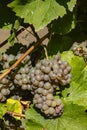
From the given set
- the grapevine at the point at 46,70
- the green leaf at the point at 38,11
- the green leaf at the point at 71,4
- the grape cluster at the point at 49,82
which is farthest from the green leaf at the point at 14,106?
the green leaf at the point at 71,4

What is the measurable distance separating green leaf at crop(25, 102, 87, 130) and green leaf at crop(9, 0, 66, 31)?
329mm

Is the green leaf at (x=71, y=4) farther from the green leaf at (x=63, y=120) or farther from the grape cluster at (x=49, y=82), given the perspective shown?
the green leaf at (x=63, y=120)

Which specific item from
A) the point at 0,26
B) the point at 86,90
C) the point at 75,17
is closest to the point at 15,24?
the point at 0,26

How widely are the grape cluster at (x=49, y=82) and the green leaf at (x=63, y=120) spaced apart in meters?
0.04

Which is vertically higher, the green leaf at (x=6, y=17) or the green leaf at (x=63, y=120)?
the green leaf at (x=6, y=17)

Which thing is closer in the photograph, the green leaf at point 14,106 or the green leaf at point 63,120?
the green leaf at point 63,120

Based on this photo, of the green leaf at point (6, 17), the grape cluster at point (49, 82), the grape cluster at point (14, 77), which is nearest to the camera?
the grape cluster at point (49, 82)

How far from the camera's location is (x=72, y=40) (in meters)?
1.83

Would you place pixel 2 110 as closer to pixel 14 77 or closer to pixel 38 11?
pixel 14 77

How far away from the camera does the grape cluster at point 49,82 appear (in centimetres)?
159

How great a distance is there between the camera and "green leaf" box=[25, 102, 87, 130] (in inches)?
64.1

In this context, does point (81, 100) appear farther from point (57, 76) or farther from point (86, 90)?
point (57, 76)

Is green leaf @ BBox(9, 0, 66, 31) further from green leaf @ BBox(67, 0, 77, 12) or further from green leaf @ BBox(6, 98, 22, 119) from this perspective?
green leaf @ BBox(6, 98, 22, 119)

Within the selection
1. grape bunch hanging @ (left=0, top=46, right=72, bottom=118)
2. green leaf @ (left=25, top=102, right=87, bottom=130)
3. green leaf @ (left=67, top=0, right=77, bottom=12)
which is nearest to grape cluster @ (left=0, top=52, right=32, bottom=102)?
grape bunch hanging @ (left=0, top=46, right=72, bottom=118)
